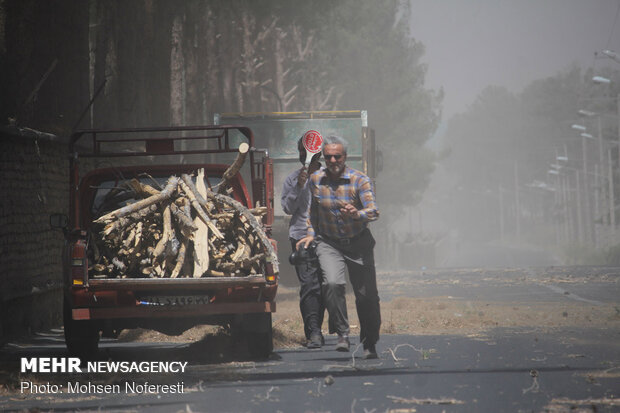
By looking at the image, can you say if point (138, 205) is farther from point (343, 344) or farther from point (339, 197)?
point (343, 344)

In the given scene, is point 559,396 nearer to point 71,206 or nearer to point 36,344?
point 71,206

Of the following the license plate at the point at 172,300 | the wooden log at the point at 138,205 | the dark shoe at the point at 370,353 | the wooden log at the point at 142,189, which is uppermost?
the wooden log at the point at 142,189

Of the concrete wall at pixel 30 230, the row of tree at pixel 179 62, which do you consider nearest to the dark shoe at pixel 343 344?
the concrete wall at pixel 30 230

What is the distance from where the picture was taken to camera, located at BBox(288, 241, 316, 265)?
11.1 m

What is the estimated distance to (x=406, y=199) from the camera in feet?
262

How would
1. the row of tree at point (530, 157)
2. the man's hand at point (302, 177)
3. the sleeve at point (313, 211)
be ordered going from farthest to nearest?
1. the row of tree at point (530, 157)
2. the man's hand at point (302, 177)
3. the sleeve at point (313, 211)

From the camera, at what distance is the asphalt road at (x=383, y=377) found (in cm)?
791

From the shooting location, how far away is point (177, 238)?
35.7ft

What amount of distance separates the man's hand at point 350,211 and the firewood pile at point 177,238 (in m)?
0.81

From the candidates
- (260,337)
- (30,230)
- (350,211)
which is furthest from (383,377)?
(30,230)

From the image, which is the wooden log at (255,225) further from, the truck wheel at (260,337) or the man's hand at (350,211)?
the man's hand at (350,211)

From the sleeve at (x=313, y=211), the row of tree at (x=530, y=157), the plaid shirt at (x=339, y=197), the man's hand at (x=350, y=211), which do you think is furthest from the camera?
the row of tree at (x=530, y=157)

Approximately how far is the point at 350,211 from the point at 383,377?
1654 mm

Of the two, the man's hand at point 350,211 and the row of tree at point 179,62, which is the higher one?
the row of tree at point 179,62
